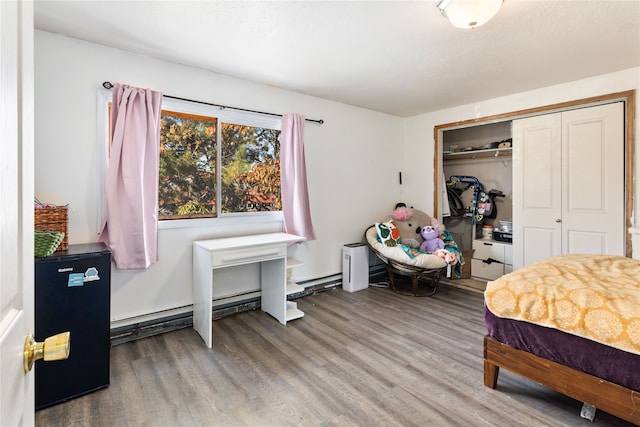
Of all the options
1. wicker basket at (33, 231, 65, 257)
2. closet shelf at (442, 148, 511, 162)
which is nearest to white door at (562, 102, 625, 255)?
closet shelf at (442, 148, 511, 162)

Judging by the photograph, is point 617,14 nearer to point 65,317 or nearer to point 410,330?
point 410,330

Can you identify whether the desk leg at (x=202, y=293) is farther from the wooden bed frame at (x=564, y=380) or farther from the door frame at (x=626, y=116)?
the door frame at (x=626, y=116)

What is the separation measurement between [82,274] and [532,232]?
→ 4362 mm

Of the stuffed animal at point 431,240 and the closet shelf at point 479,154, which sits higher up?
the closet shelf at point 479,154

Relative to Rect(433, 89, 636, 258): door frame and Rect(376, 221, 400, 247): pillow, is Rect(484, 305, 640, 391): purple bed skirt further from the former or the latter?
Rect(433, 89, 636, 258): door frame

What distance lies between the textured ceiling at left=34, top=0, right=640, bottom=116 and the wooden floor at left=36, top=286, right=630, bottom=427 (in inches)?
94.4

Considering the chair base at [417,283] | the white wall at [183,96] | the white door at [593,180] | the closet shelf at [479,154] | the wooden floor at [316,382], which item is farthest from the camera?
the closet shelf at [479,154]

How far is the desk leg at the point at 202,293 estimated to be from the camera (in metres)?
2.64

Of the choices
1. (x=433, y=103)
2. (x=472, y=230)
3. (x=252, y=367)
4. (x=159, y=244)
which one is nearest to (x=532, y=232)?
(x=472, y=230)

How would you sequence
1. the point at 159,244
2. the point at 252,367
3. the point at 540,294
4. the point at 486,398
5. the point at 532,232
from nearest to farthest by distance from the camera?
the point at 540,294, the point at 486,398, the point at 252,367, the point at 159,244, the point at 532,232

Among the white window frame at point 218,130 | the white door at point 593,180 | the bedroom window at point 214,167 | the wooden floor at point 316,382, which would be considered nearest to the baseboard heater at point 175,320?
the wooden floor at point 316,382

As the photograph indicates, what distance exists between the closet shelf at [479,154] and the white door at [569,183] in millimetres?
629

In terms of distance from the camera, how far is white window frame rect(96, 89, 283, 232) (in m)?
2.59

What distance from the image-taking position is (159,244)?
2.88 meters
